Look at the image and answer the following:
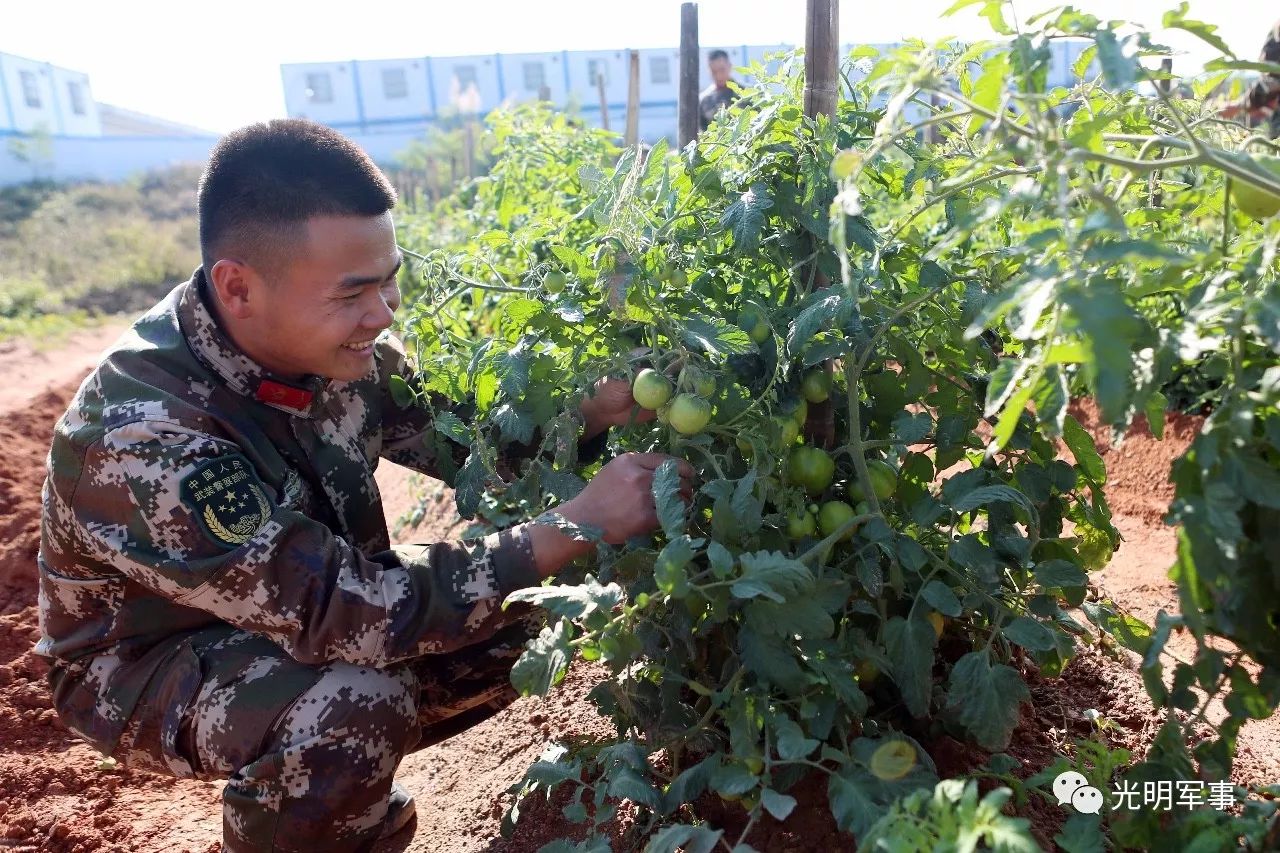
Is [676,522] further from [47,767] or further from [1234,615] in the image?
[47,767]

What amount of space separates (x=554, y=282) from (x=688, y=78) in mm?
2251

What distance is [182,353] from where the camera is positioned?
6.06 feet

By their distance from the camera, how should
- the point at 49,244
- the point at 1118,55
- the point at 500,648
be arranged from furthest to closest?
the point at 49,244, the point at 500,648, the point at 1118,55

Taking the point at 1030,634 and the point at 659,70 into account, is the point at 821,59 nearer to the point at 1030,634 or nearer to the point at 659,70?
the point at 1030,634

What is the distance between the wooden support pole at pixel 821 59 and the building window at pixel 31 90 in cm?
3598

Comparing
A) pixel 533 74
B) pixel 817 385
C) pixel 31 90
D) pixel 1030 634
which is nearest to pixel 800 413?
pixel 817 385

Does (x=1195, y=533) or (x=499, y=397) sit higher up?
(x=1195, y=533)

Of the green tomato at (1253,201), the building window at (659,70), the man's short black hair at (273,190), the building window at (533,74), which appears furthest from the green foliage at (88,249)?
the building window at (659,70)

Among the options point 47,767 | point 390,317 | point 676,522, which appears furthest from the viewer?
point 47,767

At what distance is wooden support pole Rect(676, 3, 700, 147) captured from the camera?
11.8ft

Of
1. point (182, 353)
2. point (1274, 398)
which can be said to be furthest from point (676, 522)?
point (182, 353)

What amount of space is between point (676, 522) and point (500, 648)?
91 centimetres

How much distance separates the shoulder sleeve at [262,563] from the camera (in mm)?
1608

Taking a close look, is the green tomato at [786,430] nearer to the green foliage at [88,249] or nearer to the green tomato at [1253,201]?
the green tomato at [1253,201]
